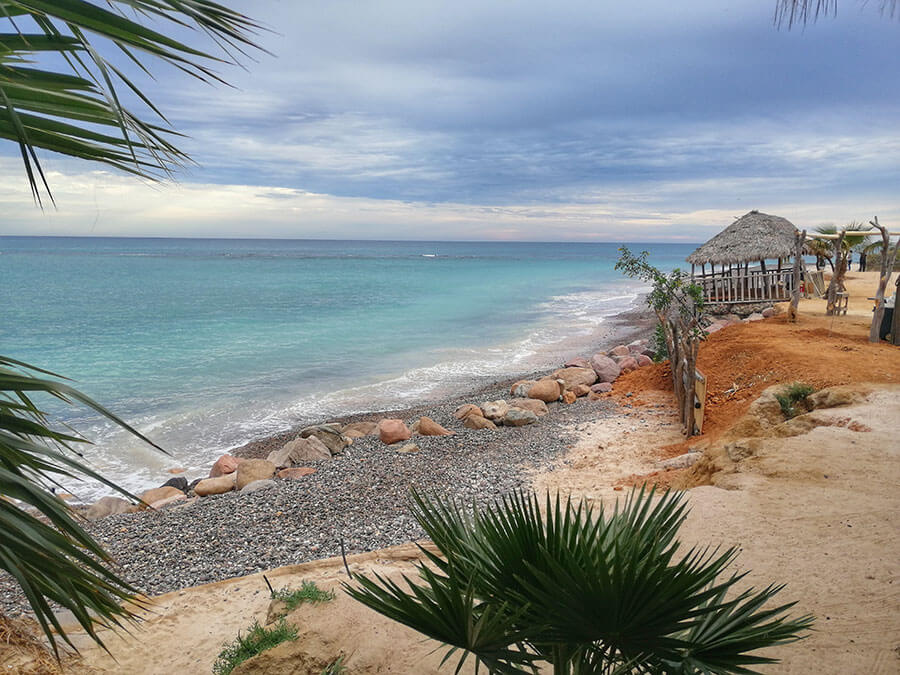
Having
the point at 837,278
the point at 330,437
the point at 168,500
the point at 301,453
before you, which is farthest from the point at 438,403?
the point at 837,278

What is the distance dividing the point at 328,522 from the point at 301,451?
3.84m

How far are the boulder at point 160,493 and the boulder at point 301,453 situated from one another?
165 cm

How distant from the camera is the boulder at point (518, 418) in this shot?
11.6m

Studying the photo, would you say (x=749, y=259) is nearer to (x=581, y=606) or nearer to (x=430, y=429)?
(x=430, y=429)

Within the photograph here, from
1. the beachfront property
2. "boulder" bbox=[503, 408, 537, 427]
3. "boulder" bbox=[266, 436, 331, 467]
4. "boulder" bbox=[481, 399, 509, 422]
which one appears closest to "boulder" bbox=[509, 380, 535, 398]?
"boulder" bbox=[481, 399, 509, 422]

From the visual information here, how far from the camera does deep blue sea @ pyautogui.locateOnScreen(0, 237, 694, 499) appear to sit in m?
14.5

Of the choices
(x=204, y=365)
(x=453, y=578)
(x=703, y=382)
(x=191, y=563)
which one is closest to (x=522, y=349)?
(x=204, y=365)

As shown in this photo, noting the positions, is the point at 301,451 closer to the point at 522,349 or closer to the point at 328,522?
the point at 328,522

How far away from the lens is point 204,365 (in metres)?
20.7

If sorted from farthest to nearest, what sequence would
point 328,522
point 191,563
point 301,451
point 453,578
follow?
1. point 301,451
2. point 328,522
3. point 191,563
4. point 453,578

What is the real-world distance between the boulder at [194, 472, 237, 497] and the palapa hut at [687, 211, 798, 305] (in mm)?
16665

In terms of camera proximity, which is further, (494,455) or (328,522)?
(494,455)

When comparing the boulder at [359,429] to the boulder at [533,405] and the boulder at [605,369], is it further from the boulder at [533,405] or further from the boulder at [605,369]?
the boulder at [605,369]

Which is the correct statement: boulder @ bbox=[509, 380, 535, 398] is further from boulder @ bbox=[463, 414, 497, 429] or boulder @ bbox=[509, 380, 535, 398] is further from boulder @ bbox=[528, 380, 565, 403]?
boulder @ bbox=[463, 414, 497, 429]
